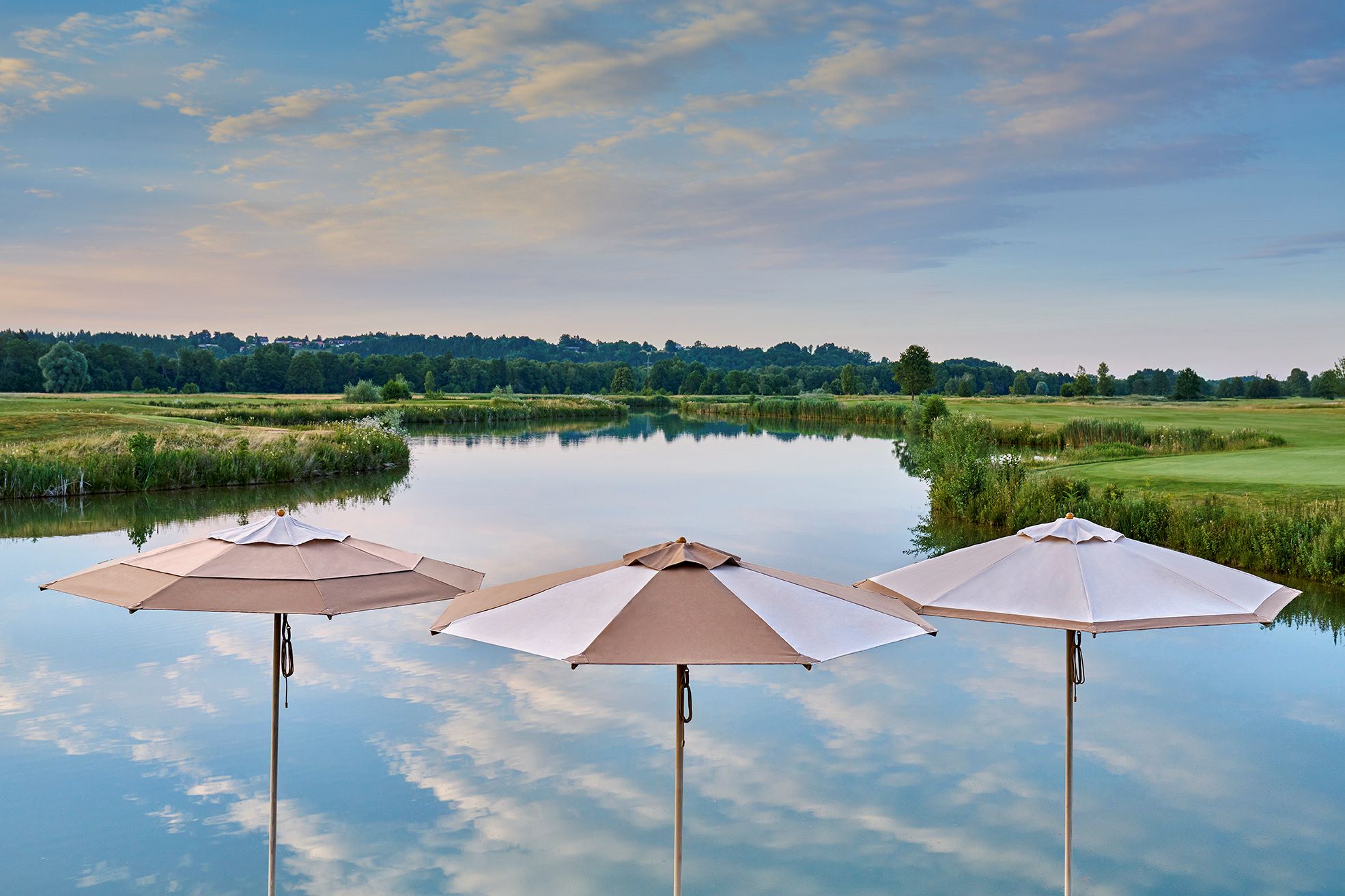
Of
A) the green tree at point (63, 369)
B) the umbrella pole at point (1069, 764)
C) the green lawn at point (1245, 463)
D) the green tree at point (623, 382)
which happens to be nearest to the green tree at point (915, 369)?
the green lawn at point (1245, 463)

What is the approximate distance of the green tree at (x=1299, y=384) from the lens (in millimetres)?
78250

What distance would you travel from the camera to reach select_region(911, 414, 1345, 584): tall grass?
15039 mm

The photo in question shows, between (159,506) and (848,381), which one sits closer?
(159,506)

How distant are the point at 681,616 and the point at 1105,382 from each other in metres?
89.5

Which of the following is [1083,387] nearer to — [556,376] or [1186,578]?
[556,376]

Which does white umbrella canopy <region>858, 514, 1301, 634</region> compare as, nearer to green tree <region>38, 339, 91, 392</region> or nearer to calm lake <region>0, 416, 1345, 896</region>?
calm lake <region>0, 416, 1345, 896</region>

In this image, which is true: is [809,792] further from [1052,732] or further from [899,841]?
[1052,732]

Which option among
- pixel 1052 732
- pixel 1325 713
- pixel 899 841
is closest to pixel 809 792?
pixel 899 841

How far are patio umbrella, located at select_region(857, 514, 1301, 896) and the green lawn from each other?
15.2m

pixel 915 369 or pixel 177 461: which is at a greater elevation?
pixel 915 369

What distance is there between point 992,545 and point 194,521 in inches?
796

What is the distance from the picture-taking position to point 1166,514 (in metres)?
16.9

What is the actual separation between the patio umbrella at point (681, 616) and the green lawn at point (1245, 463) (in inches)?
664

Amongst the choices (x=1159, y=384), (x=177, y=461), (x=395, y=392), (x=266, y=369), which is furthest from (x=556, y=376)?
(x=177, y=461)
